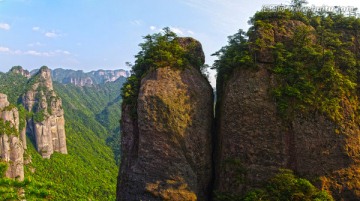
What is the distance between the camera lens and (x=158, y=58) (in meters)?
24.5

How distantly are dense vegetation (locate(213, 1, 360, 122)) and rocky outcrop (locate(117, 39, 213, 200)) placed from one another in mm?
3837

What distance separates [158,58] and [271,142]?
10.4m

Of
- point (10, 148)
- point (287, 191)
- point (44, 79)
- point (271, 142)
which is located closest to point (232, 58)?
point (271, 142)

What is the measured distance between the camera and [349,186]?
20.0 metres

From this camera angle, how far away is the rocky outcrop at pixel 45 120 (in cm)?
8561

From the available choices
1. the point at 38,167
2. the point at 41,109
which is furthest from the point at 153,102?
the point at 41,109

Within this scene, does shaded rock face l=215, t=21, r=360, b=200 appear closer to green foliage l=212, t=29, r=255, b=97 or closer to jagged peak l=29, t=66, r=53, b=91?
green foliage l=212, t=29, r=255, b=97

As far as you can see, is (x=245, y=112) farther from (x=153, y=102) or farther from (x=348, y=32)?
(x=348, y=32)

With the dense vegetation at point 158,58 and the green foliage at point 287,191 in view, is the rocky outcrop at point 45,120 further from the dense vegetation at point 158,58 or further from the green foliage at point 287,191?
the green foliage at point 287,191

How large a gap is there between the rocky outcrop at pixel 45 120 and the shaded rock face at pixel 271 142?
74394 mm

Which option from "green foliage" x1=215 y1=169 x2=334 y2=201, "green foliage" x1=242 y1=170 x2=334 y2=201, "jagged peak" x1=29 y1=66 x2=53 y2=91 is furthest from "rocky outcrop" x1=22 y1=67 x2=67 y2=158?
"green foliage" x1=242 y1=170 x2=334 y2=201

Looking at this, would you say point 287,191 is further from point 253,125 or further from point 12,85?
point 12,85

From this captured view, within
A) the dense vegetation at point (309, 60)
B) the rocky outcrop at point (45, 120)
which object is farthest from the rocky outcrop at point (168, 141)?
the rocky outcrop at point (45, 120)

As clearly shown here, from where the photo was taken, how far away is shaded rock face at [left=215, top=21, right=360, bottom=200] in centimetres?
2016
